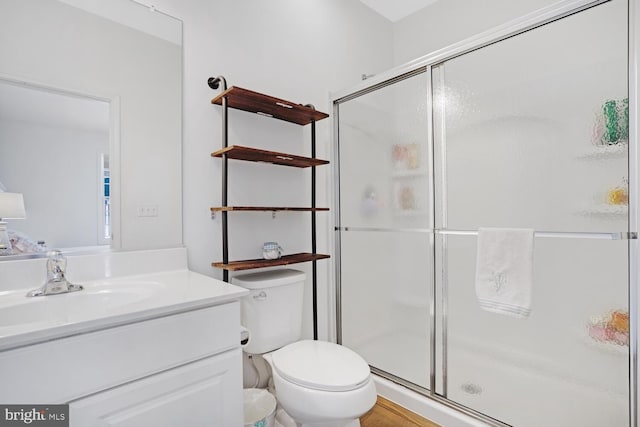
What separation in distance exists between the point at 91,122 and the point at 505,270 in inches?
71.3

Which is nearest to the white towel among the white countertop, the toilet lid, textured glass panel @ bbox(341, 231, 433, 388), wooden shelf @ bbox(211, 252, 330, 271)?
textured glass panel @ bbox(341, 231, 433, 388)

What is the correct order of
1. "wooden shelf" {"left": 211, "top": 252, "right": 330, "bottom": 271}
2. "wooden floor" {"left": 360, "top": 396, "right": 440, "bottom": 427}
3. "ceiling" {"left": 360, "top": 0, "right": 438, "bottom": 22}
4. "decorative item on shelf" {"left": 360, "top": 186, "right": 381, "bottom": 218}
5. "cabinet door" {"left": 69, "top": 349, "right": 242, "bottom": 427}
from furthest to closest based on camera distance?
"ceiling" {"left": 360, "top": 0, "right": 438, "bottom": 22}
"decorative item on shelf" {"left": 360, "top": 186, "right": 381, "bottom": 218}
"wooden floor" {"left": 360, "top": 396, "right": 440, "bottom": 427}
"wooden shelf" {"left": 211, "top": 252, "right": 330, "bottom": 271}
"cabinet door" {"left": 69, "top": 349, "right": 242, "bottom": 427}

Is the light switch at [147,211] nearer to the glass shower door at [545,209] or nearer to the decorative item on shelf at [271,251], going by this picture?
the decorative item on shelf at [271,251]

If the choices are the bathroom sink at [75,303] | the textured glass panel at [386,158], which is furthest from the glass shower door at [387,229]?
the bathroom sink at [75,303]

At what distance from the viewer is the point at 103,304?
1.10 m

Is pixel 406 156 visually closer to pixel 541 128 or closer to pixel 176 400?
pixel 541 128

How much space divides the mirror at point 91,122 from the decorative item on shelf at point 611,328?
6.11 feet

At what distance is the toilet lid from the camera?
3.92 feet

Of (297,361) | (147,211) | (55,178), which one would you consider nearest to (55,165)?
(55,178)

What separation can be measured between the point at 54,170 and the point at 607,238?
204 cm

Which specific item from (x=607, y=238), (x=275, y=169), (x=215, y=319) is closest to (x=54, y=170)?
(x=215, y=319)

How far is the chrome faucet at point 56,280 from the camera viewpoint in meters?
1.05
